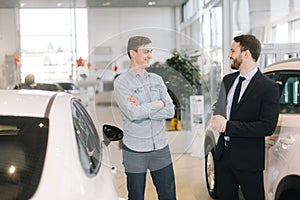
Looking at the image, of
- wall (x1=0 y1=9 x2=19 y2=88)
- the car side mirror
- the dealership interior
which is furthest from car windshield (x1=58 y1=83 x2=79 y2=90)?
the car side mirror

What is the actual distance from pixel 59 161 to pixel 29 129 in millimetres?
237

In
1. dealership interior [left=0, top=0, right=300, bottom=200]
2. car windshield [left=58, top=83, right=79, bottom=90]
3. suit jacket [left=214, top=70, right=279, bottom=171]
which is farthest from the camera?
car windshield [left=58, top=83, right=79, bottom=90]

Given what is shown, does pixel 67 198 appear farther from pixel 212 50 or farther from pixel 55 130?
pixel 212 50

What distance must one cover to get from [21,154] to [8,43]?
9.55m

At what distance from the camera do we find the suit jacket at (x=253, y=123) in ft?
8.73

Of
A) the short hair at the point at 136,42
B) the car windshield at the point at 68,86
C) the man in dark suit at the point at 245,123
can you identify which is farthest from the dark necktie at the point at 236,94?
the car windshield at the point at 68,86

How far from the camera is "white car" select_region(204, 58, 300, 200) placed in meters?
2.73

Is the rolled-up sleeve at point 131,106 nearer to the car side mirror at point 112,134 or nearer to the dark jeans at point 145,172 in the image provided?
the car side mirror at point 112,134

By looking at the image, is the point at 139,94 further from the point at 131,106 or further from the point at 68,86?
the point at 68,86

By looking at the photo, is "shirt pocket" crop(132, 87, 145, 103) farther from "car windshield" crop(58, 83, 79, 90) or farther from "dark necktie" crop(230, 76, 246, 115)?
"car windshield" crop(58, 83, 79, 90)

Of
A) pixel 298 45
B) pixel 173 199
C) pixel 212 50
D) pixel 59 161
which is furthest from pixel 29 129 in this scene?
pixel 212 50

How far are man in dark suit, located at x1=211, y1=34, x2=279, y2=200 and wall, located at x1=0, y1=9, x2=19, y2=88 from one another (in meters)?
8.56

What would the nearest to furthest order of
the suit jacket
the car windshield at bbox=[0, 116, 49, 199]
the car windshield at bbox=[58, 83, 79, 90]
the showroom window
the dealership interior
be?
the car windshield at bbox=[0, 116, 49, 199] → the suit jacket → the dealership interior → the car windshield at bbox=[58, 83, 79, 90] → the showroom window

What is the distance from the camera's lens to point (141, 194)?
304 cm
